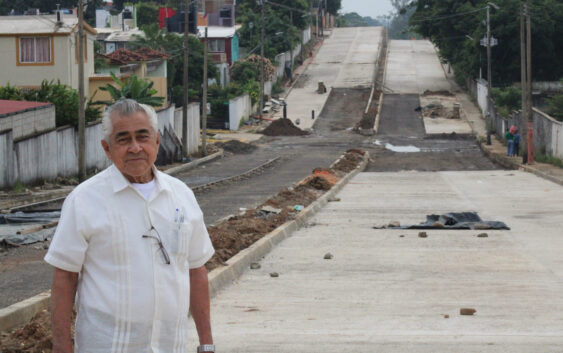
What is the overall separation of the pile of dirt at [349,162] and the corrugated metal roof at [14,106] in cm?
1237

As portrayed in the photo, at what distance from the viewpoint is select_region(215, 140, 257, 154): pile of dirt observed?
54.4 metres

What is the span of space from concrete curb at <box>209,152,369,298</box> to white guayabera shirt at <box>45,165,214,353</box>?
235 inches

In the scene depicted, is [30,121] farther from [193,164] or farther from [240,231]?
[240,231]

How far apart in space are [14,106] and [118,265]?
98.1 ft

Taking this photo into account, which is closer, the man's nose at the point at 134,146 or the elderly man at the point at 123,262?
the elderly man at the point at 123,262

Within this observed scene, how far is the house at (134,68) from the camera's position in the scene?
50.8 metres

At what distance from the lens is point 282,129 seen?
217 feet

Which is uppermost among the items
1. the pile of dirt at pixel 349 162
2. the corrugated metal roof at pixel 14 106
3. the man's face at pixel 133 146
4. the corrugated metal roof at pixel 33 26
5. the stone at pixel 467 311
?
the corrugated metal roof at pixel 33 26

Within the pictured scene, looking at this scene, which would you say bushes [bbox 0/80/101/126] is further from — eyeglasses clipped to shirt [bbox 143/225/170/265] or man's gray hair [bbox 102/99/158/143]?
eyeglasses clipped to shirt [bbox 143/225/170/265]

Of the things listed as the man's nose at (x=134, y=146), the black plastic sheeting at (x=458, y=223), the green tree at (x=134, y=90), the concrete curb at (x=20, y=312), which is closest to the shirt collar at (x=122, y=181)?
the man's nose at (x=134, y=146)

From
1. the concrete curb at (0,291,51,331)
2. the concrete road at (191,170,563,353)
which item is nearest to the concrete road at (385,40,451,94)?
the concrete road at (191,170,563,353)

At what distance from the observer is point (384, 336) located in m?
8.10

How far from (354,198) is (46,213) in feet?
26.7

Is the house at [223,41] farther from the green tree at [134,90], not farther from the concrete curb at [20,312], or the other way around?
the concrete curb at [20,312]
